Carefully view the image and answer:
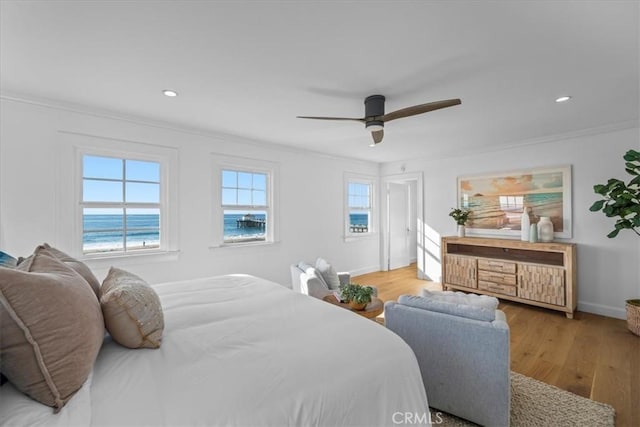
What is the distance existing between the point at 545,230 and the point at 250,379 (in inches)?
181

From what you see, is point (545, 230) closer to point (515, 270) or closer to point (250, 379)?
point (515, 270)

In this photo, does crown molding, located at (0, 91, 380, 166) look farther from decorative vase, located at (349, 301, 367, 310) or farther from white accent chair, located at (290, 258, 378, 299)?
decorative vase, located at (349, 301, 367, 310)

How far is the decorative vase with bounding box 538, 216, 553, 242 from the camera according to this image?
4.06 m

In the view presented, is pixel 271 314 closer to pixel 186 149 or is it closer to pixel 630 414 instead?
pixel 630 414

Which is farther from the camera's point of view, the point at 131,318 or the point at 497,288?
the point at 497,288

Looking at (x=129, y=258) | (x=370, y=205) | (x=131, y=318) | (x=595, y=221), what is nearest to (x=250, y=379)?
(x=131, y=318)

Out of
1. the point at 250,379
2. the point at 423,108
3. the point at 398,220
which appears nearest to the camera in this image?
the point at 250,379

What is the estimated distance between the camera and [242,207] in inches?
170

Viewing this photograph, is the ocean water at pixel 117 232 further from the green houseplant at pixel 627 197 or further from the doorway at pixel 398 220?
the green houseplant at pixel 627 197

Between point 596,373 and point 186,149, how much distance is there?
4.83 m

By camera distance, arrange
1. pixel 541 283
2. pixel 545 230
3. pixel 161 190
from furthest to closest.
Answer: pixel 545 230 < pixel 541 283 < pixel 161 190

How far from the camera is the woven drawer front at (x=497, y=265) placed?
4117 millimetres

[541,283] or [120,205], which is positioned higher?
[120,205]

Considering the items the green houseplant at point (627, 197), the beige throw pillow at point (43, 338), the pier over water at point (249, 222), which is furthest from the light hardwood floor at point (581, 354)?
the pier over water at point (249, 222)
